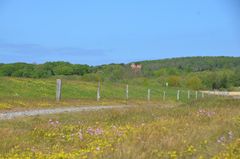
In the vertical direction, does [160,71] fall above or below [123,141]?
above

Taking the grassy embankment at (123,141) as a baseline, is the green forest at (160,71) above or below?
above

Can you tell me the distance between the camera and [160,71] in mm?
171375

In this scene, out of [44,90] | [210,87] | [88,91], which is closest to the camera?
[44,90]

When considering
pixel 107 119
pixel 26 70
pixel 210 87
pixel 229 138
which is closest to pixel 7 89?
pixel 107 119

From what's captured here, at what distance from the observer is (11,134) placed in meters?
10.9

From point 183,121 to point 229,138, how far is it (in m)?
3.56

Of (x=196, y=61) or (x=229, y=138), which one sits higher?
(x=196, y=61)

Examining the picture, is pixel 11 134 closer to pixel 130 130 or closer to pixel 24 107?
pixel 130 130

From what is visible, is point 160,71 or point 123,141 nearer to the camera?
point 123,141

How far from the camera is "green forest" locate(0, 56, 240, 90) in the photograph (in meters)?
100

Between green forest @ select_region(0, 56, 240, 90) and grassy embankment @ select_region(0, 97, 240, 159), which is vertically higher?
green forest @ select_region(0, 56, 240, 90)

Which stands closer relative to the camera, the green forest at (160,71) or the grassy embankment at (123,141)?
the grassy embankment at (123,141)

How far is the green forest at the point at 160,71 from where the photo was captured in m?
100

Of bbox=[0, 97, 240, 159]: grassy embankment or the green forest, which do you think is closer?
bbox=[0, 97, 240, 159]: grassy embankment
